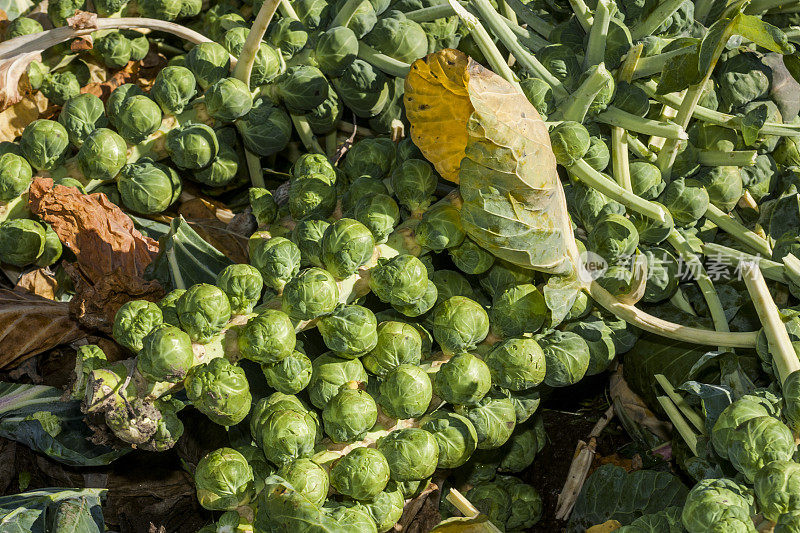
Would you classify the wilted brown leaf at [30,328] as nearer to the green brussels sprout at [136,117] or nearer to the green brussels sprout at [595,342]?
the green brussels sprout at [136,117]

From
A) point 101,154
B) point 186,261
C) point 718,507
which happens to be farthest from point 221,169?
point 718,507

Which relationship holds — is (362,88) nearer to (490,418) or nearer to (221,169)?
(221,169)

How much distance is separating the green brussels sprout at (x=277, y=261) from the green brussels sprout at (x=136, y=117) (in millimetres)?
825

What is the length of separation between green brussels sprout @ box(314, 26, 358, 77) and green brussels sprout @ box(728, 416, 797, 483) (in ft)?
6.03

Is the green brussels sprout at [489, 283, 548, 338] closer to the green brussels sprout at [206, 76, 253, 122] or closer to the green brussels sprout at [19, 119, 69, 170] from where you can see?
the green brussels sprout at [206, 76, 253, 122]

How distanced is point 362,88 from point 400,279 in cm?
105

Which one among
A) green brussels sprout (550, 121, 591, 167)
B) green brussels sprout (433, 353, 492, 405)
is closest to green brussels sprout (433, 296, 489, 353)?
green brussels sprout (433, 353, 492, 405)

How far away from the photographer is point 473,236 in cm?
233

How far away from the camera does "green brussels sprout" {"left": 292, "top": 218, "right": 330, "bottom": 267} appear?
92.7 inches

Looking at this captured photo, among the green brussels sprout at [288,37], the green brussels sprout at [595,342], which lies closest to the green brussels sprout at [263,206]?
the green brussels sprout at [288,37]

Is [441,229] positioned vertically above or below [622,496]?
above

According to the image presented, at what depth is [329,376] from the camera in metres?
2.22

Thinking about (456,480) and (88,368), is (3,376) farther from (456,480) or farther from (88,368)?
(456,480)

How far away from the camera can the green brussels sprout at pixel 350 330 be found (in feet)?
7.16
